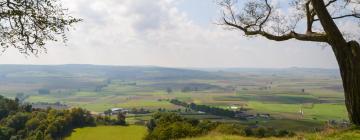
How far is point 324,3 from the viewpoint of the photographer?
1925 centimetres

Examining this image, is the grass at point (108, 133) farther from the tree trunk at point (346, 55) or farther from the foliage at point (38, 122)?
the tree trunk at point (346, 55)

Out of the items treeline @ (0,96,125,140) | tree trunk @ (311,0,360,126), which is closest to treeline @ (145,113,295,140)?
tree trunk @ (311,0,360,126)

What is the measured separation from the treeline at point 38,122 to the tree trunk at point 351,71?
78374 mm

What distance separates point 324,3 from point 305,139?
6085 millimetres

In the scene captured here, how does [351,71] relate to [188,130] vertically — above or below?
above

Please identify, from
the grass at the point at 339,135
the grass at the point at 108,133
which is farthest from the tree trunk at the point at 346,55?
the grass at the point at 108,133

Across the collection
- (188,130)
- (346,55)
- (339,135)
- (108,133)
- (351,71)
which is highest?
(346,55)

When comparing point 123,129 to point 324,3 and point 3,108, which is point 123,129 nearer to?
point 3,108

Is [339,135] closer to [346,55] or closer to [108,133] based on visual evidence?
[346,55]

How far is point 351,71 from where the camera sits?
18.5 metres

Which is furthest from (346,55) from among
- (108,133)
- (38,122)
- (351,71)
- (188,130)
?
(38,122)

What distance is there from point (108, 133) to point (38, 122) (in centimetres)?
1711

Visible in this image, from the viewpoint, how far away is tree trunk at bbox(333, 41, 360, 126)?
1845 cm

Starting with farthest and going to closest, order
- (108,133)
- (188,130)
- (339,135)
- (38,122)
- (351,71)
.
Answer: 1. (38,122)
2. (108,133)
3. (188,130)
4. (351,71)
5. (339,135)
